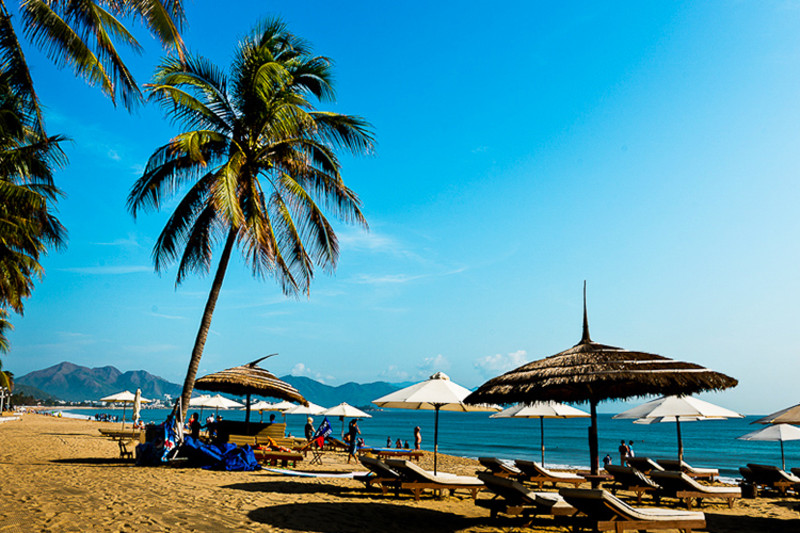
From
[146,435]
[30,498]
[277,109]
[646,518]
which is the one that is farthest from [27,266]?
[646,518]

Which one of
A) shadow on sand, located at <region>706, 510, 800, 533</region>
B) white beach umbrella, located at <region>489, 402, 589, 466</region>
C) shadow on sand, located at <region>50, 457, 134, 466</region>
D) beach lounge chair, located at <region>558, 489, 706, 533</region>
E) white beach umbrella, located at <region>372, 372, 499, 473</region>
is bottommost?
shadow on sand, located at <region>50, 457, 134, 466</region>

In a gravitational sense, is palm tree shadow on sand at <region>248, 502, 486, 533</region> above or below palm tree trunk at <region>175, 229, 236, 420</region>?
below

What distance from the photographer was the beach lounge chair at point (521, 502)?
6.59m

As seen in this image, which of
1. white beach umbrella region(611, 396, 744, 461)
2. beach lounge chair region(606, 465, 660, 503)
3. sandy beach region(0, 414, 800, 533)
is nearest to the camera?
sandy beach region(0, 414, 800, 533)

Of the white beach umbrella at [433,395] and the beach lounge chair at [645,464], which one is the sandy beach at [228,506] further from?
the beach lounge chair at [645,464]

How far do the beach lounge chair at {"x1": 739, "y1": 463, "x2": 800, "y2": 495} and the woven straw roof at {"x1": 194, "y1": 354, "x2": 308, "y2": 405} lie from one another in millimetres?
11102

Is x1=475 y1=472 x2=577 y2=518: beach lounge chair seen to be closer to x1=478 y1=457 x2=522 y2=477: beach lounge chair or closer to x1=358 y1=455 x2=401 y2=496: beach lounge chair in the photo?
x1=358 y1=455 x2=401 y2=496: beach lounge chair

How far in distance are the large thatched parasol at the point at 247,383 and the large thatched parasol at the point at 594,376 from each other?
775 cm

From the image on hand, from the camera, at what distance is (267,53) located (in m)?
13.2

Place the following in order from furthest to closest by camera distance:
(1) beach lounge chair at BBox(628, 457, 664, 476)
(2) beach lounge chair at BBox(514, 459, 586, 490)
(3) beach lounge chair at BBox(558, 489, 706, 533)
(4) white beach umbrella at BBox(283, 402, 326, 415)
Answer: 1. (4) white beach umbrella at BBox(283, 402, 326, 415)
2. (1) beach lounge chair at BBox(628, 457, 664, 476)
3. (2) beach lounge chair at BBox(514, 459, 586, 490)
4. (3) beach lounge chair at BBox(558, 489, 706, 533)

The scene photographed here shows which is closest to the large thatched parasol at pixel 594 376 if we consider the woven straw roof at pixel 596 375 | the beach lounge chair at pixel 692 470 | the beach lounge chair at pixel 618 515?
the woven straw roof at pixel 596 375

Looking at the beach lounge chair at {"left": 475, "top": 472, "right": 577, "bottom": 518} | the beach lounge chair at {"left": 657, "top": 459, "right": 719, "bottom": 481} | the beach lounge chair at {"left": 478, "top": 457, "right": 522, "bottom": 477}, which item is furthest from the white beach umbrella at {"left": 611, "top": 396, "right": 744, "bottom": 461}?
the beach lounge chair at {"left": 475, "top": 472, "right": 577, "bottom": 518}

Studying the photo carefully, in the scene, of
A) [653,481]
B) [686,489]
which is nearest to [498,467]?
[653,481]

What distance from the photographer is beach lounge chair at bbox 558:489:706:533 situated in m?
5.78
